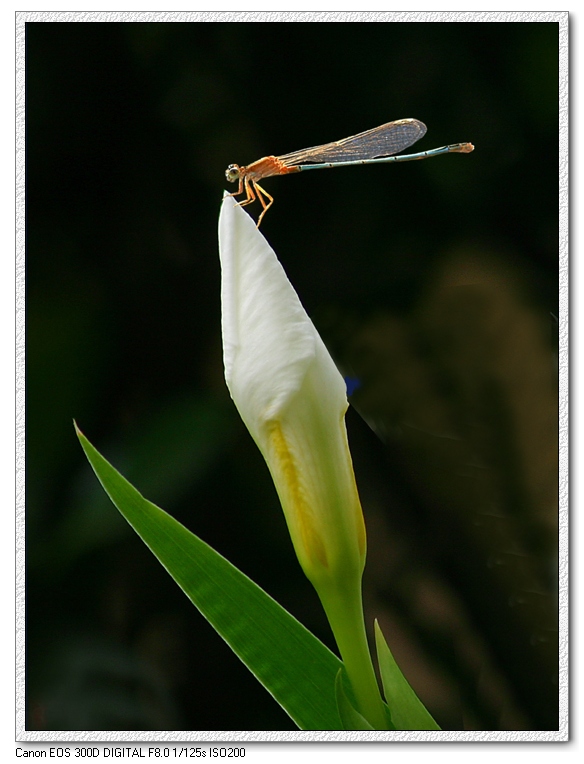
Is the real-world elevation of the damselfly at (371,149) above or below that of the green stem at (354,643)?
above

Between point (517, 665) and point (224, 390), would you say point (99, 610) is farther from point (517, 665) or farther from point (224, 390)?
point (517, 665)

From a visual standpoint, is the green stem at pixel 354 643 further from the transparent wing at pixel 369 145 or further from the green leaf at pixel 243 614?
the transparent wing at pixel 369 145

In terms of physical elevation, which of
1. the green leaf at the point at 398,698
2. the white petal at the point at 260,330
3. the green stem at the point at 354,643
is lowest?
the green leaf at the point at 398,698

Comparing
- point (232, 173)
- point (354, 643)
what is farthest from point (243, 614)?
point (232, 173)

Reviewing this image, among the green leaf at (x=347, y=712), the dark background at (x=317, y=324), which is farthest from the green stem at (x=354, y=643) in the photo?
the dark background at (x=317, y=324)

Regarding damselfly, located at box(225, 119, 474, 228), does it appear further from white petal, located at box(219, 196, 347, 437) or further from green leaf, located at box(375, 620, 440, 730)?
green leaf, located at box(375, 620, 440, 730)

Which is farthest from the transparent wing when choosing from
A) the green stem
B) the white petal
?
the green stem

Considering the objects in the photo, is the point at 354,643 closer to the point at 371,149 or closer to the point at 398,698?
the point at 398,698

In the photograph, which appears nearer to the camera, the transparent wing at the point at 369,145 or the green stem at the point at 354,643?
the green stem at the point at 354,643
